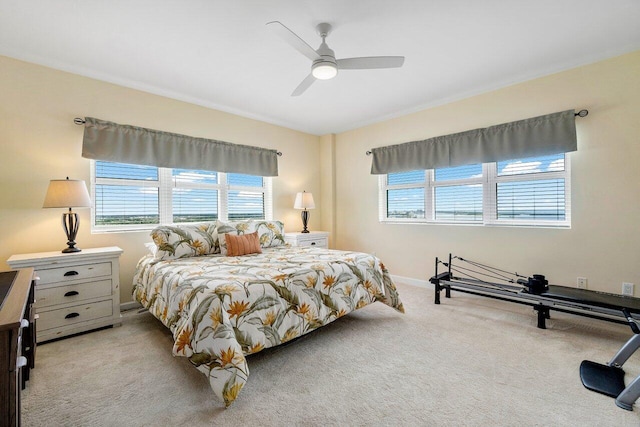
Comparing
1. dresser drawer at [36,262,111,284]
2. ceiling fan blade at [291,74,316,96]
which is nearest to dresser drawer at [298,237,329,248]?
ceiling fan blade at [291,74,316,96]

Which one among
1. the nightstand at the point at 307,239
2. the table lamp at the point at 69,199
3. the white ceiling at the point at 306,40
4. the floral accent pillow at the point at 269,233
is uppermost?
the white ceiling at the point at 306,40

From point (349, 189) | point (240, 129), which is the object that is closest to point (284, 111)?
point (240, 129)

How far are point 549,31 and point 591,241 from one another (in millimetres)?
2017

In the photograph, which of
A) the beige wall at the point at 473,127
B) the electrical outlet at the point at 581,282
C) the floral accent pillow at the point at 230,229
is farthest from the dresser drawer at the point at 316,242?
the electrical outlet at the point at 581,282

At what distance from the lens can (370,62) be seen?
221cm

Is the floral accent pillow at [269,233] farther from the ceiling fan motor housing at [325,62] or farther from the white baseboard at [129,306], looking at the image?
the ceiling fan motor housing at [325,62]

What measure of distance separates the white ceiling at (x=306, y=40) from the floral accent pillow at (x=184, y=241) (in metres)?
1.67

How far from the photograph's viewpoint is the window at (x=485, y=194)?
303 centimetres

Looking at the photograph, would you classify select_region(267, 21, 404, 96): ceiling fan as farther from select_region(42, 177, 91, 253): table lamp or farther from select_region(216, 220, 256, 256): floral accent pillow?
select_region(42, 177, 91, 253): table lamp

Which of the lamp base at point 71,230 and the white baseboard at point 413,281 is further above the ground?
the lamp base at point 71,230

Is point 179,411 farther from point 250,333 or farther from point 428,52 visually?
point 428,52

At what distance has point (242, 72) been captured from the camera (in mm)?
2930

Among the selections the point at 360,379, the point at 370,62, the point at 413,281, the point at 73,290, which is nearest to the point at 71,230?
the point at 73,290

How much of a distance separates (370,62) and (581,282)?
9.91ft
